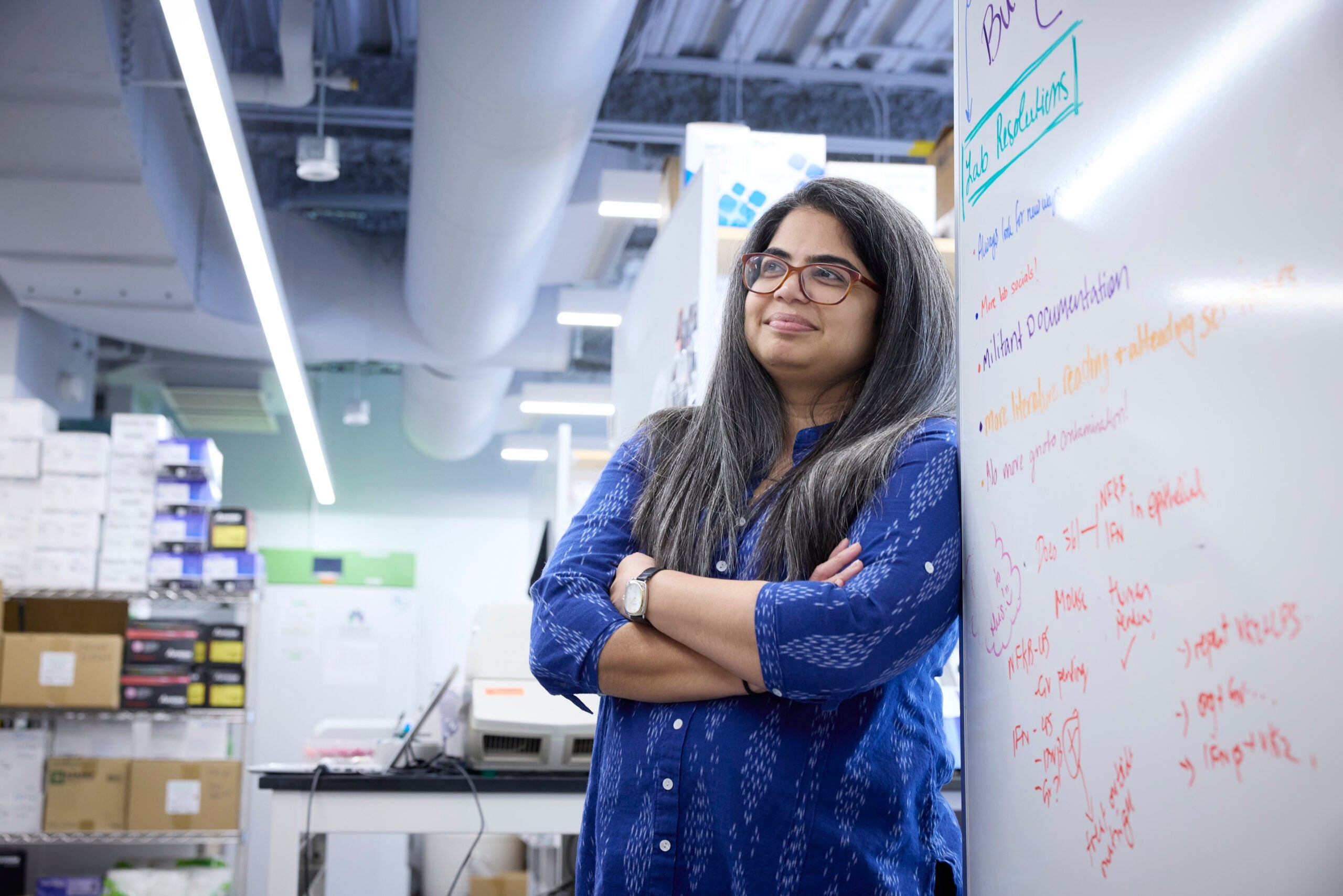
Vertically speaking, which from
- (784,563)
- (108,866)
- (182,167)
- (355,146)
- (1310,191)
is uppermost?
(355,146)

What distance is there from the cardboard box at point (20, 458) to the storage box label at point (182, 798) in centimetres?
148

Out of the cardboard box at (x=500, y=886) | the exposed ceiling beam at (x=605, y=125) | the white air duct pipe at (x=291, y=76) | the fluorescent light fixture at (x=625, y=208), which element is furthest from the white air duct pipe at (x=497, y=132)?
the cardboard box at (x=500, y=886)

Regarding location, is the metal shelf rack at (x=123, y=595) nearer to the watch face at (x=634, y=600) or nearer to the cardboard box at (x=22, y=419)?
the cardboard box at (x=22, y=419)

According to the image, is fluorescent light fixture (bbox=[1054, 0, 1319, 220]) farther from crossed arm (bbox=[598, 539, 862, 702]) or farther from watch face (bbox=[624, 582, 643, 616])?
watch face (bbox=[624, 582, 643, 616])

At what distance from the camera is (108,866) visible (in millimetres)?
5129

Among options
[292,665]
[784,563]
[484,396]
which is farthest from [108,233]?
[784,563]

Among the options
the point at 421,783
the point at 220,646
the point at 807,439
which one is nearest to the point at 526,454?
the point at 220,646

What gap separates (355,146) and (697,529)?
5.07 meters

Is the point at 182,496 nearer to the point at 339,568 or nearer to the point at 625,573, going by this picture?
the point at 339,568

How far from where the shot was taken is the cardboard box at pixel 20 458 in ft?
15.4

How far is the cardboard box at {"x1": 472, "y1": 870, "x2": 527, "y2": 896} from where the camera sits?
4.98 meters

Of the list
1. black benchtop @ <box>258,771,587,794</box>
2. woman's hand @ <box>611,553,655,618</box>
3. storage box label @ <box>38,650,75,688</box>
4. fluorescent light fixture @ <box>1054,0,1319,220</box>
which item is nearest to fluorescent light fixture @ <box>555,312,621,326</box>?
storage box label @ <box>38,650,75,688</box>

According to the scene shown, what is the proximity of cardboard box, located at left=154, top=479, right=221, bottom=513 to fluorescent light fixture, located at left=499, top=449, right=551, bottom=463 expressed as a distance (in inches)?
127

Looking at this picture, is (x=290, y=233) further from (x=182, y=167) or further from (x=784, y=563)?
(x=784, y=563)
